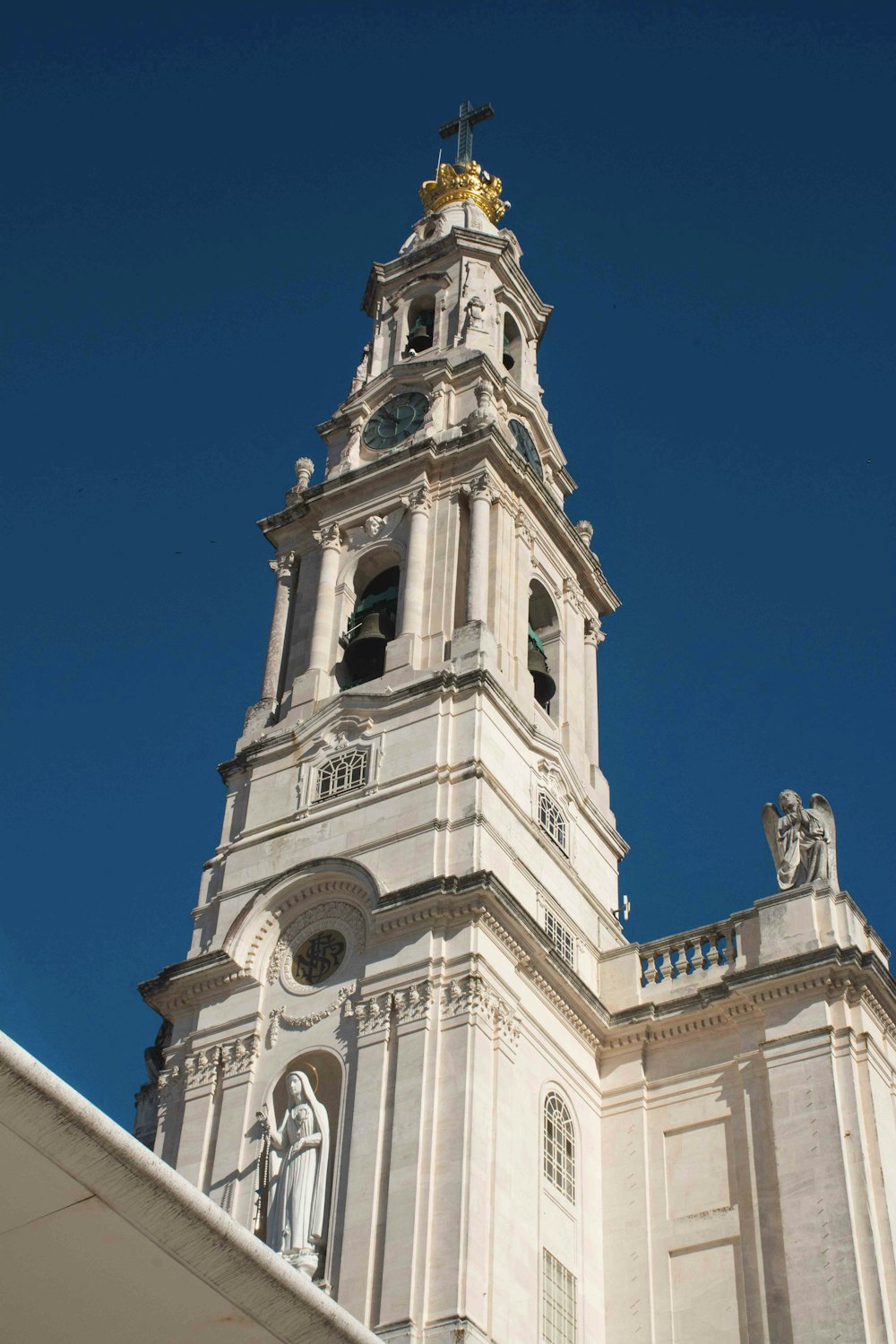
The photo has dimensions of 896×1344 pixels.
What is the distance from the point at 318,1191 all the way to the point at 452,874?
6304mm

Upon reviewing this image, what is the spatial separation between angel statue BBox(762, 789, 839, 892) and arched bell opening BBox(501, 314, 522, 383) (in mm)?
18796

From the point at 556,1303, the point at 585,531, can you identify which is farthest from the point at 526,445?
the point at 556,1303

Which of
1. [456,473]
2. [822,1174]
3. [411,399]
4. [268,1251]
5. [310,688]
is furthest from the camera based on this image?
[411,399]

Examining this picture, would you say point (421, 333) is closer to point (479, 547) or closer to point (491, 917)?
point (479, 547)

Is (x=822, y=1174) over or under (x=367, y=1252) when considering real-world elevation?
over

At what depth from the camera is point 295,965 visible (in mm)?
32906

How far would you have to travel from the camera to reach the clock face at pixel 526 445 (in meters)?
45.7

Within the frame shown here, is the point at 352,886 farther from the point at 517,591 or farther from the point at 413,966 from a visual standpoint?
the point at 517,591

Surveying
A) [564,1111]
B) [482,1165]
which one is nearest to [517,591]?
[564,1111]

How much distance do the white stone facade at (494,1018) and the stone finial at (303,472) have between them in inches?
124

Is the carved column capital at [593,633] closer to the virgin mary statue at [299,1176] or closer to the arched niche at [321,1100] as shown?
the arched niche at [321,1100]

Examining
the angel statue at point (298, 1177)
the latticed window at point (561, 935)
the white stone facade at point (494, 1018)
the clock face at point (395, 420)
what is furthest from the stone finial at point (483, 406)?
the angel statue at point (298, 1177)

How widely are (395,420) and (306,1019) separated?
751 inches

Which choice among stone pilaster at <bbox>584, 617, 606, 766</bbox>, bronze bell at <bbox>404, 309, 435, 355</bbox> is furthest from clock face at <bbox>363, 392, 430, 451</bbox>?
stone pilaster at <bbox>584, 617, 606, 766</bbox>
